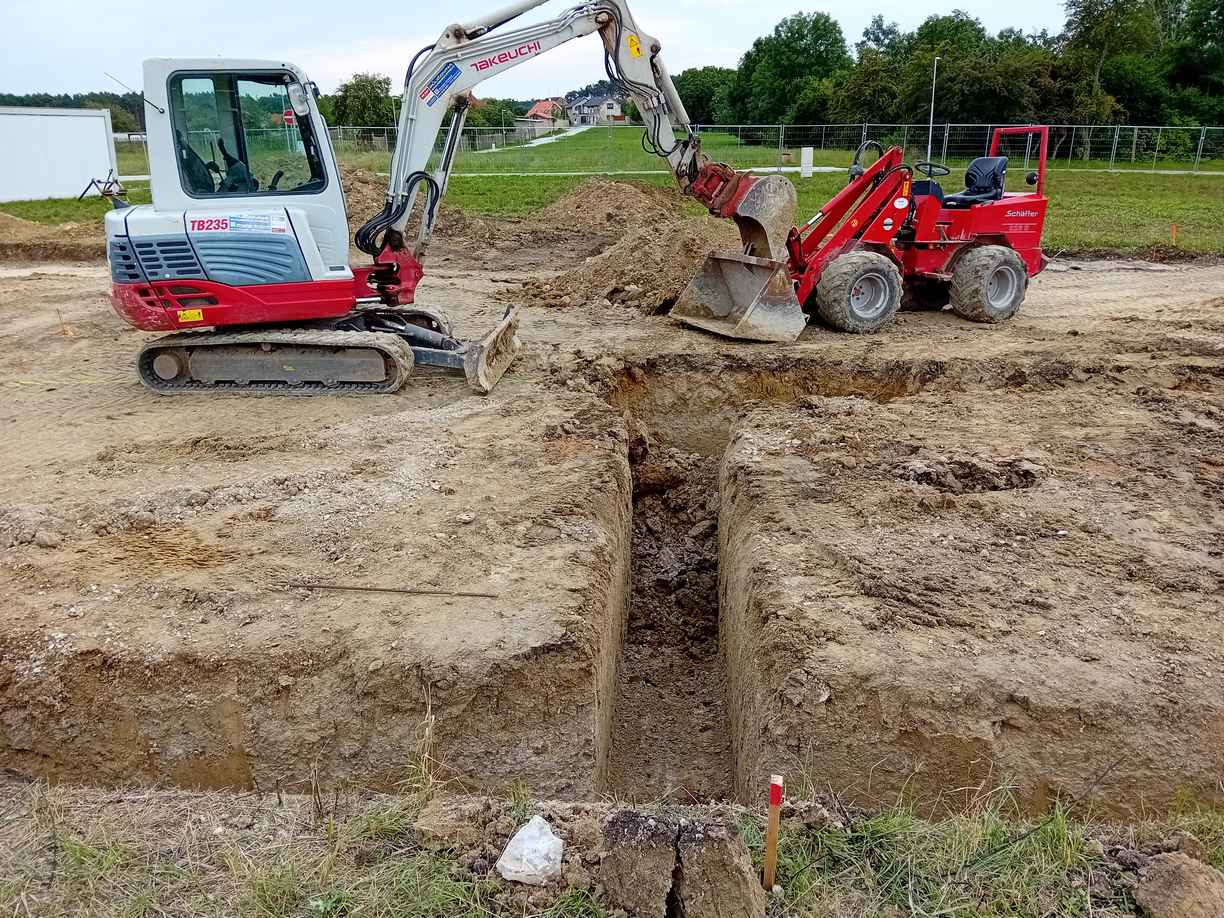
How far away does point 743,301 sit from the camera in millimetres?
10273

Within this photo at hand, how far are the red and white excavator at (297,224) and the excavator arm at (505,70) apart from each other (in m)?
0.01

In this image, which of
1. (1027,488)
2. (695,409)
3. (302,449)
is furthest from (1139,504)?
(302,449)

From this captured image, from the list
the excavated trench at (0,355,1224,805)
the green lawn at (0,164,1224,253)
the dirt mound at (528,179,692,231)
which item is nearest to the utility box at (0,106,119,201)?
the green lawn at (0,164,1224,253)

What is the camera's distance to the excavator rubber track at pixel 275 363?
27.1 ft

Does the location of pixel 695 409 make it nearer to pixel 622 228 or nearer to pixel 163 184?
pixel 163 184

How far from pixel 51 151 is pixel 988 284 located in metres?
27.6

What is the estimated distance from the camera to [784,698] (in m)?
4.19

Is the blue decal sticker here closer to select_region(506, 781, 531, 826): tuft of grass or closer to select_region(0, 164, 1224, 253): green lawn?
select_region(506, 781, 531, 826): tuft of grass

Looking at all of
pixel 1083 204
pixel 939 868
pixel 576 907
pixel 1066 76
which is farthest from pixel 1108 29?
pixel 576 907

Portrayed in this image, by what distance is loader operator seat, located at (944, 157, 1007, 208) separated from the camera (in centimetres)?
1088

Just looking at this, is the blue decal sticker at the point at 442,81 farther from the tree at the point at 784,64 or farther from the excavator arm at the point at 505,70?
the tree at the point at 784,64

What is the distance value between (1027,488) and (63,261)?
18.2 metres

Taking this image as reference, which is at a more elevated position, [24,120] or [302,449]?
[24,120]

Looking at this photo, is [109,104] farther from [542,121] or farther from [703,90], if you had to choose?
[703,90]
